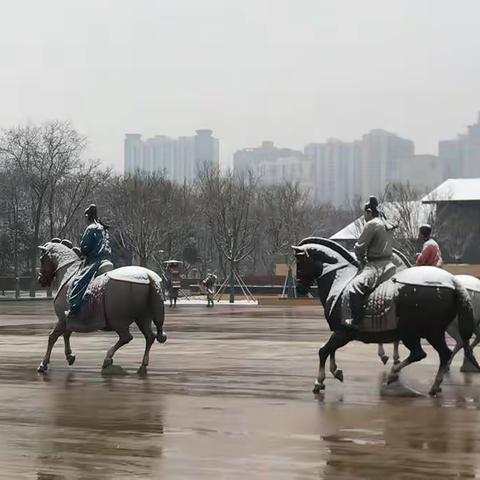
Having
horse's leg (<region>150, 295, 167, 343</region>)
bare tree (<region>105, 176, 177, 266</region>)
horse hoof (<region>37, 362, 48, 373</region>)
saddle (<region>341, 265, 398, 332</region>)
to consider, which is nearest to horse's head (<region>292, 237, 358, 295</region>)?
saddle (<region>341, 265, 398, 332</region>)

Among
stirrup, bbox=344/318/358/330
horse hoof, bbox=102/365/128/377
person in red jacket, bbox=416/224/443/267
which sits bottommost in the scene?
horse hoof, bbox=102/365/128/377

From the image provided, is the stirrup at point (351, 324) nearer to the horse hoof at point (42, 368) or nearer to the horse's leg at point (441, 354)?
the horse's leg at point (441, 354)

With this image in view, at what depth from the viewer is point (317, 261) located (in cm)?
1541

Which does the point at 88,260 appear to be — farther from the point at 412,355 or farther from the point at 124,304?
the point at 412,355

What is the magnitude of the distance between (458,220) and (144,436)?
80873mm

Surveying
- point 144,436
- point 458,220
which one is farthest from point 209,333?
point 458,220

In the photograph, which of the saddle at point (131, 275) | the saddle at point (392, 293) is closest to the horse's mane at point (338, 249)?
the saddle at point (392, 293)

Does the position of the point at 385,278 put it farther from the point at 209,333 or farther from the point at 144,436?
the point at 209,333

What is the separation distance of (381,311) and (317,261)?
4.55 feet

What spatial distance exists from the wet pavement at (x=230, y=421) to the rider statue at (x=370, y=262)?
1205mm

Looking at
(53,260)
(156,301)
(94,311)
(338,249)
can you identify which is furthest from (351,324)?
(53,260)

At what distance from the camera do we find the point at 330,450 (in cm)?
964

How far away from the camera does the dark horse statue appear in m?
14.0

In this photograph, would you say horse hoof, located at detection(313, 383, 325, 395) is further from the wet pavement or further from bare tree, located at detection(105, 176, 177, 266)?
bare tree, located at detection(105, 176, 177, 266)
